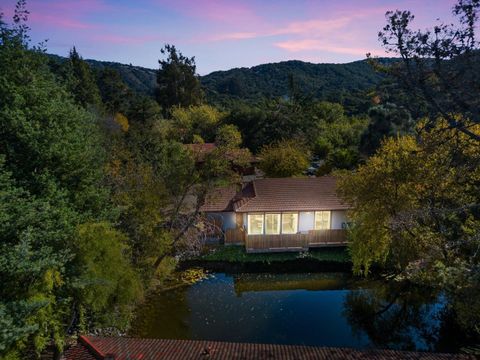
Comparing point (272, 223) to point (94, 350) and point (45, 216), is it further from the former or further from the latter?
point (45, 216)

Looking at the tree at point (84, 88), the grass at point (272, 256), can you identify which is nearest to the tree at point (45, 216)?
the grass at point (272, 256)

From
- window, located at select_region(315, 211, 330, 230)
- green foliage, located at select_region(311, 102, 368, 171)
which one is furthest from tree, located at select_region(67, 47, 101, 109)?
window, located at select_region(315, 211, 330, 230)

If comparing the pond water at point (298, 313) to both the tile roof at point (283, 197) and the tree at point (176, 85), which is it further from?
the tree at point (176, 85)

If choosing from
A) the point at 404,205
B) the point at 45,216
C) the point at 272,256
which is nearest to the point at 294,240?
the point at 272,256

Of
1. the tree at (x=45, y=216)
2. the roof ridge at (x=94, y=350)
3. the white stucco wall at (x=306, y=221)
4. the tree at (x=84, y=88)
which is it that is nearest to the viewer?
the tree at (x=45, y=216)

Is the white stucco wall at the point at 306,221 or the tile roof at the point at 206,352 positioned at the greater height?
the white stucco wall at the point at 306,221

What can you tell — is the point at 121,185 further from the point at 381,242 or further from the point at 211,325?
the point at 381,242

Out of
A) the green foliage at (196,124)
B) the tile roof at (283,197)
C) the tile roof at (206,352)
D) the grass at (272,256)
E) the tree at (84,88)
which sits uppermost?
the tree at (84,88)

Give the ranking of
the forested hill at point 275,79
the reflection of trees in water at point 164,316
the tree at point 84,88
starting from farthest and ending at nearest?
the forested hill at point 275,79
the tree at point 84,88
the reflection of trees in water at point 164,316

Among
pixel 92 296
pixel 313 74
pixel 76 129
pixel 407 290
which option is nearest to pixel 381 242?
pixel 407 290
